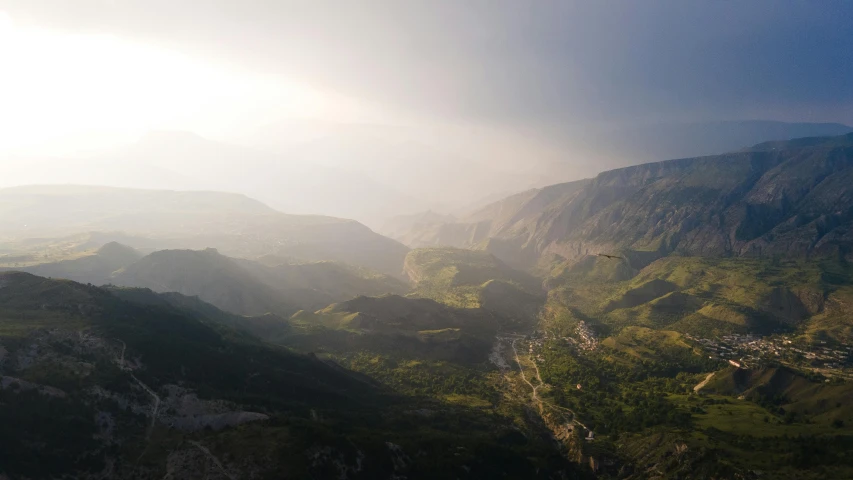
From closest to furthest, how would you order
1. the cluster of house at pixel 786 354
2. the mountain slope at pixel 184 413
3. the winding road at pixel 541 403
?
the mountain slope at pixel 184 413 → the winding road at pixel 541 403 → the cluster of house at pixel 786 354

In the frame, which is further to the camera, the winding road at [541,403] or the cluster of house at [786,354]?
the cluster of house at [786,354]

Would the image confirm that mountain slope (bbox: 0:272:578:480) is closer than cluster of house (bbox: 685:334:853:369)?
Yes

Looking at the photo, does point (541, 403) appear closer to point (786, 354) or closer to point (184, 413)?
point (184, 413)

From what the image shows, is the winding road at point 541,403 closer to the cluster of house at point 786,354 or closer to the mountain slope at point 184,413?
the mountain slope at point 184,413

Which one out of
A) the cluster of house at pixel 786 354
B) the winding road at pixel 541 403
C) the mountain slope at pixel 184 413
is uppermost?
the mountain slope at pixel 184 413

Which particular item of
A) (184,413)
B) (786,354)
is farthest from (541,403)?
(786,354)

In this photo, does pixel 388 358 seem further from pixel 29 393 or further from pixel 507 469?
pixel 29 393

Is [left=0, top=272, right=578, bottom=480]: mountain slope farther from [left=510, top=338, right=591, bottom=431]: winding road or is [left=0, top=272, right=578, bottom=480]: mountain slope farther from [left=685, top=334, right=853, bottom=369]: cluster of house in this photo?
[left=685, top=334, right=853, bottom=369]: cluster of house

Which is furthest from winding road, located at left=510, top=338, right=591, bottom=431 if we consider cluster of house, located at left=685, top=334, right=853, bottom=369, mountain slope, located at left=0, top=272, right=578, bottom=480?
cluster of house, located at left=685, top=334, right=853, bottom=369

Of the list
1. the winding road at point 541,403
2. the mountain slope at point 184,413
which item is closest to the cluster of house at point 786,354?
the winding road at point 541,403

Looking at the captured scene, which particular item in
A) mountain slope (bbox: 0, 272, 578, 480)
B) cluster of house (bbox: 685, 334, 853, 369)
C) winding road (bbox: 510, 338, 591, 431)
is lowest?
cluster of house (bbox: 685, 334, 853, 369)

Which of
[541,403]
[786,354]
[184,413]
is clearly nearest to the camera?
[184,413]
